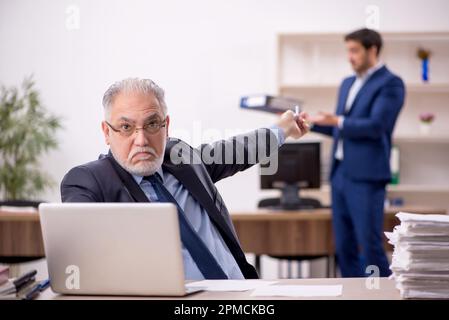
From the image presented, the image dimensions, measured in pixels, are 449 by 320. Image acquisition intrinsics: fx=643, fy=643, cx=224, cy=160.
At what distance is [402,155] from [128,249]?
4.18 meters

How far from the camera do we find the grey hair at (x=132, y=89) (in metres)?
1.56

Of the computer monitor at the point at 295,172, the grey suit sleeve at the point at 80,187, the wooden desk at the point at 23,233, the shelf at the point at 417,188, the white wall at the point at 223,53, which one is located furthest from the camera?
the shelf at the point at 417,188

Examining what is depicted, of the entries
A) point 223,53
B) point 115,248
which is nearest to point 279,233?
point 223,53

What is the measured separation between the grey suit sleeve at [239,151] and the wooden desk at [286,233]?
1753 mm

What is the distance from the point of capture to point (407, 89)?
4898mm

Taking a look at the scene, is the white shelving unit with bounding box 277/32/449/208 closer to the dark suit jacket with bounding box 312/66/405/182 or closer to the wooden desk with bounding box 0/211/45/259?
the dark suit jacket with bounding box 312/66/405/182

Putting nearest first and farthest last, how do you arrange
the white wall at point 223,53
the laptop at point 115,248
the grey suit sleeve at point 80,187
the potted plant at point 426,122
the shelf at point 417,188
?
the laptop at point 115,248
the grey suit sleeve at point 80,187
the white wall at point 223,53
the shelf at point 417,188
the potted plant at point 426,122

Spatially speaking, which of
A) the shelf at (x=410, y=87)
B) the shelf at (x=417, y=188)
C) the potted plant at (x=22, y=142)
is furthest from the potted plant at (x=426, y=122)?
the potted plant at (x=22, y=142)

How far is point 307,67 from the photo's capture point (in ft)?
16.9

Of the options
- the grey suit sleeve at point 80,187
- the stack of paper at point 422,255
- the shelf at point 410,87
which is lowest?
A: the stack of paper at point 422,255

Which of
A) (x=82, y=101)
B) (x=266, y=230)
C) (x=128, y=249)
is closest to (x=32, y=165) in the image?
(x=266, y=230)

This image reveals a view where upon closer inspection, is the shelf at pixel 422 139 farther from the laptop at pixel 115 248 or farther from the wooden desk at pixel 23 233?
the laptop at pixel 115 248

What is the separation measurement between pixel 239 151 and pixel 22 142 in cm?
311

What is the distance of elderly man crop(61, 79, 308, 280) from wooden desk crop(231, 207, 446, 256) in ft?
6.38
